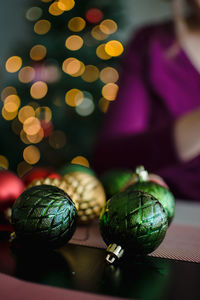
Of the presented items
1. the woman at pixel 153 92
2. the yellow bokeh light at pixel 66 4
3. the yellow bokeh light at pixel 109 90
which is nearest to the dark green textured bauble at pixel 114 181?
the woman at pixel 153 92

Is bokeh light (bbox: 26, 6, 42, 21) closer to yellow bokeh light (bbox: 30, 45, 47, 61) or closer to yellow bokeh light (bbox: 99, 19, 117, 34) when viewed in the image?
yellow bokeh light (bbox: 30, 45, 47, 61)

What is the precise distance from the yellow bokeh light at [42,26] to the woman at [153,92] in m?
1.12

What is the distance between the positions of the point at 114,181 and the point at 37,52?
181 cm

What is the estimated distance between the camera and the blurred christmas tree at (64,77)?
2025 mm

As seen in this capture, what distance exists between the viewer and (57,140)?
7.21ft

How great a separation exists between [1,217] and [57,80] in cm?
177

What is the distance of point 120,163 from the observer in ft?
3.10

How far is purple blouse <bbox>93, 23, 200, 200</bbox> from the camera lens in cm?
91

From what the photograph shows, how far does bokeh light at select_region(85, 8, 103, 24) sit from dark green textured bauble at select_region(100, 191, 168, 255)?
186 cm

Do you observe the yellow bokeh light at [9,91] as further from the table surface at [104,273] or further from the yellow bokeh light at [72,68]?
the table surface at [104,273]

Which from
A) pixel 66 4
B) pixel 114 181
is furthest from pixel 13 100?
pixel 114 181

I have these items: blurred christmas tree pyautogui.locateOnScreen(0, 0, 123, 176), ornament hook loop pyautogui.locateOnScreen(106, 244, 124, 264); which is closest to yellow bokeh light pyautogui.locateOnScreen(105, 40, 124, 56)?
blurred christmas tree pyautogui.locateOnScreen(0, 0, 123, 176)

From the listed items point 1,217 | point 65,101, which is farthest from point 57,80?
point 1,217

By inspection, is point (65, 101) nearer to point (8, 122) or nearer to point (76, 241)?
point (8, 122)
